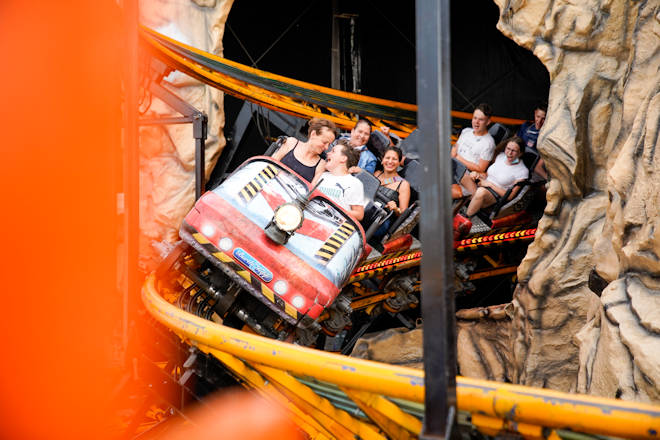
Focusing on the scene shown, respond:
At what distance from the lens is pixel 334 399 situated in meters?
1.66

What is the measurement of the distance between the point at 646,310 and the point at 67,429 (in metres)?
1.94

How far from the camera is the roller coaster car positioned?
101 inches

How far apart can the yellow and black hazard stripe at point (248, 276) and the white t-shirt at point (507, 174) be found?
2.52 metres

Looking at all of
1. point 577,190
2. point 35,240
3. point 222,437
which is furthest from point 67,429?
point 577,190

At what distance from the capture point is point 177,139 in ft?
18.9

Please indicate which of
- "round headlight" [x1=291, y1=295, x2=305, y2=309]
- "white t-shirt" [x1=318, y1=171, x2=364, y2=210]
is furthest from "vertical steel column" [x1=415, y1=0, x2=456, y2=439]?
"white t-shirt" [x1=318, y1=171, x2=364, y2=210]

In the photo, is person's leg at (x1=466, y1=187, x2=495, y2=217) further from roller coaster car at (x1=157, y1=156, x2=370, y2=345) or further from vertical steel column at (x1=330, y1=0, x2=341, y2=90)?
vertical steel column at (x1=330, y1=0, x2=341, y2=90)

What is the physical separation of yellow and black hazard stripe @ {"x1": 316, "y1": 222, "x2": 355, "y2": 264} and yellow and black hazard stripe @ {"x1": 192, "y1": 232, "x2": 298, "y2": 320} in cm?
25

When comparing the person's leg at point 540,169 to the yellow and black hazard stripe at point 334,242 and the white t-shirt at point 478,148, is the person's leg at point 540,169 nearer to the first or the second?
the white t-shirt at point 478,148

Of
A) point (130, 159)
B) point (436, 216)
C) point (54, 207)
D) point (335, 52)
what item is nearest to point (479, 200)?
point (130, 159)

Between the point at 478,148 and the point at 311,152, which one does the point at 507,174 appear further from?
the point at 311,152

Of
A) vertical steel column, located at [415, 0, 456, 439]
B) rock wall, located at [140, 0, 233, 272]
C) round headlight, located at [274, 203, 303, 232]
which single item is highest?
vertical steel column, located at [415, 0, 456, 439]

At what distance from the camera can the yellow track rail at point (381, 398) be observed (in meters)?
1.14

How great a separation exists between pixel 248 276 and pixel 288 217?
0.97 ft
